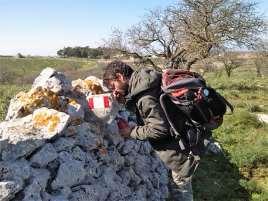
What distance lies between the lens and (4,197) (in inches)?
175

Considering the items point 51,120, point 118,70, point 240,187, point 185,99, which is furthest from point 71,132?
point 240,187

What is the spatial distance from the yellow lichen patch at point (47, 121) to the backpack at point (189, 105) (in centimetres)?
129

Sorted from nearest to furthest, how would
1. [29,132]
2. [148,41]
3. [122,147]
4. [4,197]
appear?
[4,197]
[29,132]
[122,147]
[148,41]

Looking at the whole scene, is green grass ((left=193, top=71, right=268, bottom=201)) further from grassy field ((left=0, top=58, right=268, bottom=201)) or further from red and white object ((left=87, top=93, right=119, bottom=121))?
red and white object ((left=87, top=93, right=119, bottom=121))

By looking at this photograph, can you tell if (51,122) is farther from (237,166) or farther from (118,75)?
(237,166)

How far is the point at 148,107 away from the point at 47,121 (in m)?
1.22

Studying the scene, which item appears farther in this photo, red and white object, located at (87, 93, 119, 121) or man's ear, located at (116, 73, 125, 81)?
red and white object, located at (87, 93, 119, 121)

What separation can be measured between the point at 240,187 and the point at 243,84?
25351 mm

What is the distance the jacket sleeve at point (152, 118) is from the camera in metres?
4.91

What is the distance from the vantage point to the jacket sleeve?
4.91 metres

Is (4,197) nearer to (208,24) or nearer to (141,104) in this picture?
(141,104)

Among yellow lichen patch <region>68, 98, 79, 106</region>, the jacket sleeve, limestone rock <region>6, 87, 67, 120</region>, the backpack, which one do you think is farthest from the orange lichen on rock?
the backpack

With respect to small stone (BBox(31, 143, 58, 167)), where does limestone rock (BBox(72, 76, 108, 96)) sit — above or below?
above

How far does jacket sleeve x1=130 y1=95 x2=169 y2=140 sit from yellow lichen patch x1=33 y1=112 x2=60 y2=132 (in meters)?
1.01
